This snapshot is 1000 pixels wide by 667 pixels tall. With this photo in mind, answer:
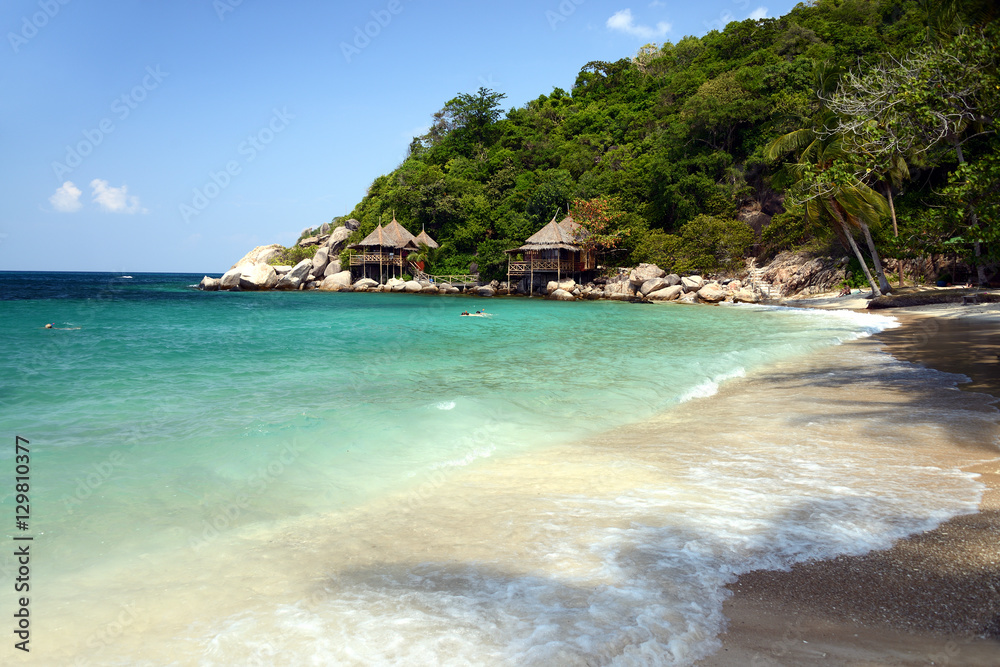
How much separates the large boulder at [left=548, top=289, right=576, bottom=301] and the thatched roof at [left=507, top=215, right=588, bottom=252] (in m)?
3.00

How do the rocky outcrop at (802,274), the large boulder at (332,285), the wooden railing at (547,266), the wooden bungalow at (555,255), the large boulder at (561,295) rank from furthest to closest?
the large boulder at (332,285) < the wooden railing at (547,266) < the wooden bungalow at (555,255) < the large boulder at (561,295) < the rocky outcrop at (802,274)

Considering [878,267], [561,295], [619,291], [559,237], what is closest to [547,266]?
[559,237]

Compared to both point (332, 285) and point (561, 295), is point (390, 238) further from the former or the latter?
point (561, 295)

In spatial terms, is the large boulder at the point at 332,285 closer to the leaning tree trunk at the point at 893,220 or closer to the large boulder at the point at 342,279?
the large boulder at the point at 342,279

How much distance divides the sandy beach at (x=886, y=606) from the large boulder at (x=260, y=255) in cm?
6314

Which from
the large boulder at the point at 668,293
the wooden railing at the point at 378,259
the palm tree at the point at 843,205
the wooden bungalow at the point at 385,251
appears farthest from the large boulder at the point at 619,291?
the wooden railing at the point at 378,259

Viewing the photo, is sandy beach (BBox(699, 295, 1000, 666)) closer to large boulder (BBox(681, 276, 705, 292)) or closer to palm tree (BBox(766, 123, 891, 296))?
palm tree (BBox(766, 123, 891, 296))

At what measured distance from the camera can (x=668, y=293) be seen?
3288 cm

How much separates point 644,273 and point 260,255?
4405 centimetres

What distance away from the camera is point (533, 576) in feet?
9.78

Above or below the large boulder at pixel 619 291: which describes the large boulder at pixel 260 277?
above

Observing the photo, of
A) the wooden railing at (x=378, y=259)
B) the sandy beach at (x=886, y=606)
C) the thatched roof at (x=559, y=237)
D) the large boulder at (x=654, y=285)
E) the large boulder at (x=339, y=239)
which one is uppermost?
the large boulder at (x=339, y=239)

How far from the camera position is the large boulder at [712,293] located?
30609mm

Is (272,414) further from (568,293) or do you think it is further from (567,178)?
(567,178)
